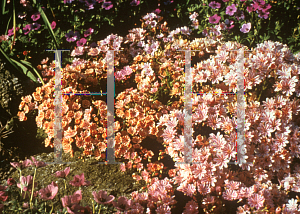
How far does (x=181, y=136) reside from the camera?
6.53 ft

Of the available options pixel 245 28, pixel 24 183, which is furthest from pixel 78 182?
pixel 245 28

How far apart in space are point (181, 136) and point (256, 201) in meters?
0.66

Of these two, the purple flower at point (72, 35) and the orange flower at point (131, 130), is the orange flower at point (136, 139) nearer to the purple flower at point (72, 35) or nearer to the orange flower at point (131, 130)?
the orange flower at point (131, 130)

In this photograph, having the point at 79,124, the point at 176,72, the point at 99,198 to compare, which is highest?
the point at 176,72

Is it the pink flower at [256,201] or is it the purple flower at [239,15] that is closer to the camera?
the pink flower at [256,201]

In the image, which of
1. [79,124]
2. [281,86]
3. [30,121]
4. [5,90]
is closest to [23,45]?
[5,90]

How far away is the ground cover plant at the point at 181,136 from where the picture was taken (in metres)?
1.79

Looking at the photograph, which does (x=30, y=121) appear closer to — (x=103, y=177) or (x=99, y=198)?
(x=103, y=177)

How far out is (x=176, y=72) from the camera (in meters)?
2.63

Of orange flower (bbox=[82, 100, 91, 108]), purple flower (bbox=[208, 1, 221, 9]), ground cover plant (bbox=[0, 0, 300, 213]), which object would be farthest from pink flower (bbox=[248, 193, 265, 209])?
purple flower (bbox=[208, 1, 221, 9])

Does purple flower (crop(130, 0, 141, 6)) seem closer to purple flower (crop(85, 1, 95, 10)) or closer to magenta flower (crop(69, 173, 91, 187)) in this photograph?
purple flower (crop(85, 1, 95, 10))

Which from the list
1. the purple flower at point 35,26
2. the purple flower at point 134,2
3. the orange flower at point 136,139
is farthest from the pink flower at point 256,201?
the purple flower at point 35,26

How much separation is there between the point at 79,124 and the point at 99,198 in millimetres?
1023

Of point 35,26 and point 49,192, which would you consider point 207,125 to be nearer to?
point 49,192
